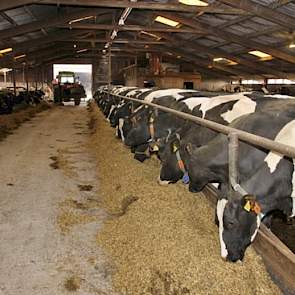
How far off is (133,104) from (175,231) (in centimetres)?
517

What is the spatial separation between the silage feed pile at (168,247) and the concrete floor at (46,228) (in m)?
0.19

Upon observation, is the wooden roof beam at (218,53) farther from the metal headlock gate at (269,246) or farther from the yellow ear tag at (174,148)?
the metal headlock gate at (269,246)

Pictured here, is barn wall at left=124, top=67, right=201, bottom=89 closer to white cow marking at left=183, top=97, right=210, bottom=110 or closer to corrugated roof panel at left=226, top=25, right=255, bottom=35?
corrugated roof panel at left=226, top=25, right=255, bottom=35

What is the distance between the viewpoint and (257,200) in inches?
109

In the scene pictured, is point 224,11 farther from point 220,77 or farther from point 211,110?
point 220,77

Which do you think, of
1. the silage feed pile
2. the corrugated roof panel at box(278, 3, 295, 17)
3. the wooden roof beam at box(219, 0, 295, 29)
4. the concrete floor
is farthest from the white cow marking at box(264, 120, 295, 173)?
the corrugated roof panel at box(278, 3, 295, 17)

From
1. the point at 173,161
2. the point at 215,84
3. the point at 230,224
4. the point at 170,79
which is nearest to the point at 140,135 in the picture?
the point at 173,161

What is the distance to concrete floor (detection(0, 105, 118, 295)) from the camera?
2984 millimetres

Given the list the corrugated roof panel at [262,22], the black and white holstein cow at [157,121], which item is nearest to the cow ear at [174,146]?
the black and white holstein cow at [157,121]

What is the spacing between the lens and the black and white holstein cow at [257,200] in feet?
8.74

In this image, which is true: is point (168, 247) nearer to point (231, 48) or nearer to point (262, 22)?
point (262, 22)

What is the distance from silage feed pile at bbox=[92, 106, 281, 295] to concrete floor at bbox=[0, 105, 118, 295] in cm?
19

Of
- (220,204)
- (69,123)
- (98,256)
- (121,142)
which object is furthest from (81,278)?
(69,123)

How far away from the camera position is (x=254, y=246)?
2.80 metres
